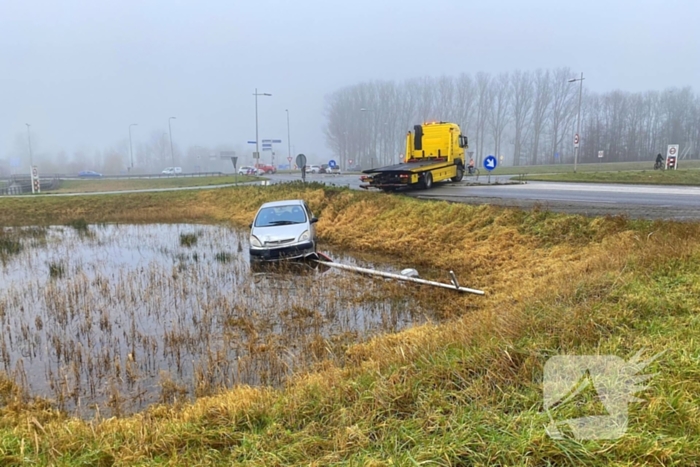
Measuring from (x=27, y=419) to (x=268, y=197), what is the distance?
21.5 m

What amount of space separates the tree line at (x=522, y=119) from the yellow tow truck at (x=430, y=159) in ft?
184

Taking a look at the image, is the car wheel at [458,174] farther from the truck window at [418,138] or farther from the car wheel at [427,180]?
the car wheel at [427,180]

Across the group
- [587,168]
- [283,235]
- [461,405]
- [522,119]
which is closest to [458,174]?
[283,235]

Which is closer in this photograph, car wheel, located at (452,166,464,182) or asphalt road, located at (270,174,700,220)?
asphalt road, located at (270,174,700,220)

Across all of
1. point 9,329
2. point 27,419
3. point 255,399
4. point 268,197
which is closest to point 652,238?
point 255,399

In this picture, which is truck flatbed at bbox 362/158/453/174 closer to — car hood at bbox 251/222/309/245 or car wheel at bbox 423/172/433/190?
car wheel at bbox 423/172/433/190

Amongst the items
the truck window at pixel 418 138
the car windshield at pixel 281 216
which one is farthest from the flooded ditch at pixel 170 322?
the truck window at pixel 418 138

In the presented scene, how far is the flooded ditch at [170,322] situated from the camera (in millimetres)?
5452

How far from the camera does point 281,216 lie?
12812 mm

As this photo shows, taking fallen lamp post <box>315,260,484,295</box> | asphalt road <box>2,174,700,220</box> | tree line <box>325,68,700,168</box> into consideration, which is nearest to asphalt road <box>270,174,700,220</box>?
asphalt road <box>2,174,700,220</box>

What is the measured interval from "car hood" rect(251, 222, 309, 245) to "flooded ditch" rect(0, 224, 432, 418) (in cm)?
93

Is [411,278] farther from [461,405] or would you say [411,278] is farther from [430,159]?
[430,159]

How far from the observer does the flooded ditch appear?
17.9 ft

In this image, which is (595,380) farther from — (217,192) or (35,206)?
(35,206)
